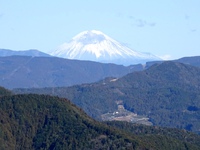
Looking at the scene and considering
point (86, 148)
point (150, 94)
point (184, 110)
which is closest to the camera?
point (86, 148)

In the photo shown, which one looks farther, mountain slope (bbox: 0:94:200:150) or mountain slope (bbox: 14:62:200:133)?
mountain slope (bbox: 14:62:200:133)

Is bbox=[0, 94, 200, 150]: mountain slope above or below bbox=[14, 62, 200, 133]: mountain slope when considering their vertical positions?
above

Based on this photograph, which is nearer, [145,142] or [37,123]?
[145,142]

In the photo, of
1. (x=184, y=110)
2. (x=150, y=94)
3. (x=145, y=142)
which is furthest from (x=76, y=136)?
(x=150, y=94)

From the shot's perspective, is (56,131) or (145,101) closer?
(56,131)

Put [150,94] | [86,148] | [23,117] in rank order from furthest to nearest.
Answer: [150,94] → [23,117] → [86,148]

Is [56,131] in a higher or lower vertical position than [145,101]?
higher

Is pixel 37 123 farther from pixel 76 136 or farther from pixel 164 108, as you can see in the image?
pixel 164 108

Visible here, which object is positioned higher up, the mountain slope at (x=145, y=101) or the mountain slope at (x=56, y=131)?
the mountain slope at (x=56, y=131)

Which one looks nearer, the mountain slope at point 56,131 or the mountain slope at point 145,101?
the mountain slope at point 56,131
